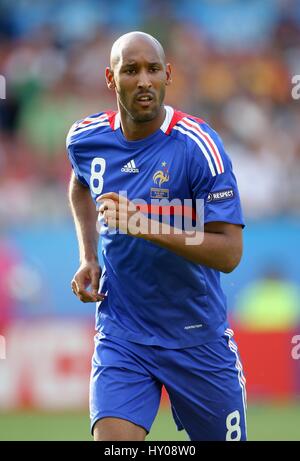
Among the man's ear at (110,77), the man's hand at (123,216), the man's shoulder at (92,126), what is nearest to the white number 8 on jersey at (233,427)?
the man's hand at (123,216)

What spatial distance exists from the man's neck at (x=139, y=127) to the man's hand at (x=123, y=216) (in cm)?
76

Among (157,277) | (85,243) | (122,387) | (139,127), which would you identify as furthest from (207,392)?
(139,127)

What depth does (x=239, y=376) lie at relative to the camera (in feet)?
18.2

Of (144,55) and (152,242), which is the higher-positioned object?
(144,55)

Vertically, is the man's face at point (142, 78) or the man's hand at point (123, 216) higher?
the man's face at point (142, 78)

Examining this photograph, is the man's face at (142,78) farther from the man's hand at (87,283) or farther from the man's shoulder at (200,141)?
the man's hand at (87,283)

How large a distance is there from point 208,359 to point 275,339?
6.41 meters

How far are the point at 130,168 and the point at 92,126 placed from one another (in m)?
0.47

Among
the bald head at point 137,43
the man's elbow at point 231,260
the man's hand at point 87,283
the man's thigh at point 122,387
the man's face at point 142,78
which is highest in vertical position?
the bald head at point 137,43

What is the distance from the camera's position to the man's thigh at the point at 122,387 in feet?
17.1

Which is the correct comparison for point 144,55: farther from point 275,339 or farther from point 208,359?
point 275,339

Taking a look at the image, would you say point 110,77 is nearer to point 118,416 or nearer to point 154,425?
point 118,416

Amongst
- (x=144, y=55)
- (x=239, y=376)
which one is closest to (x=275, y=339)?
(x=239, y=376)
